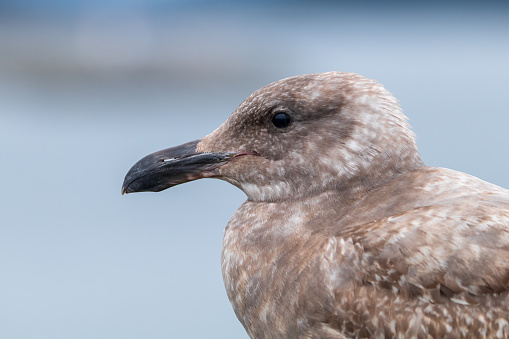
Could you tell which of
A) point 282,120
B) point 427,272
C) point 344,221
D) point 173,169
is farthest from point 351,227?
point 173,169

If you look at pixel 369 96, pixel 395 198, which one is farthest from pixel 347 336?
pixel 369 96

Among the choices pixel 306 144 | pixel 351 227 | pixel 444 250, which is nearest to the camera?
pixel 444 250

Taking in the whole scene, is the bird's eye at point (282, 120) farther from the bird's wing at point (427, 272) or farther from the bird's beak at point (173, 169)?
the bird's wing at point (427, 272)

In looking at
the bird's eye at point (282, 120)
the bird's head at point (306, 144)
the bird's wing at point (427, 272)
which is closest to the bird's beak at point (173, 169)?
the bird's head at point (306, 144)

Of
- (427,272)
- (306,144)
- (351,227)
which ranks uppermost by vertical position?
(306,144)

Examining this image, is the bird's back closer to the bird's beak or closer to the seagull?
the seagull

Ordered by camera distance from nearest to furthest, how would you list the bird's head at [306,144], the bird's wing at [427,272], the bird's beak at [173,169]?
the bird's wing at [427,272] < the bird's head at [306,144] < the bird's beak at [173,169]

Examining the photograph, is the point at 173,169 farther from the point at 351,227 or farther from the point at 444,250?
the point at 444,250

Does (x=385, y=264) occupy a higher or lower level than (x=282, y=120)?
lower

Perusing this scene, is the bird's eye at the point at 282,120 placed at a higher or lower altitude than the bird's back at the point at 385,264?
higher
